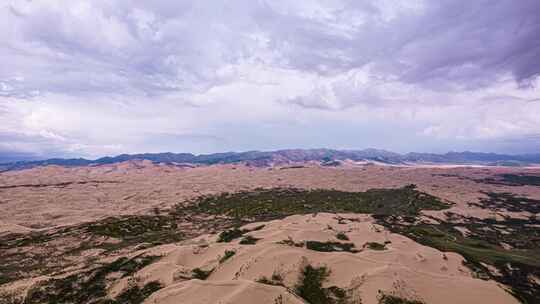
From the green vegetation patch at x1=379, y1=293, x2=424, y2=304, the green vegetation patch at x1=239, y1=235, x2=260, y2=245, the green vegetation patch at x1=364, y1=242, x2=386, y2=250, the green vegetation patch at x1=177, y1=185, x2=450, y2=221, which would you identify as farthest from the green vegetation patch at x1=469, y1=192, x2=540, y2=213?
the green vegetation patch at x1=379, y1=293, x2=424, y2=304

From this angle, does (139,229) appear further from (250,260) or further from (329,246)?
(329,246)

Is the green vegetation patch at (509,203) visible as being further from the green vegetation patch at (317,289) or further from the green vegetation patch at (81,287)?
the green vegetation patch at (81,287)

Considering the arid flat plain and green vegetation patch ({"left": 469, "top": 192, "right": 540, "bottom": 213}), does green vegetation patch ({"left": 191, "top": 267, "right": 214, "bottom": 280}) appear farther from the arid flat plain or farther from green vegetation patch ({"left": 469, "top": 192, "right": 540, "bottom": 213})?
green vegetation patch ({"left": 469, "top": 192, "right": 540, "bottom": 213})

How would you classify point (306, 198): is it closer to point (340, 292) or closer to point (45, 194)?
point (340, 292)

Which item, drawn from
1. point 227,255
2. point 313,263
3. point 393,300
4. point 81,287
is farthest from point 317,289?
point 81,287

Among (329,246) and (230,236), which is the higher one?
(329,246)

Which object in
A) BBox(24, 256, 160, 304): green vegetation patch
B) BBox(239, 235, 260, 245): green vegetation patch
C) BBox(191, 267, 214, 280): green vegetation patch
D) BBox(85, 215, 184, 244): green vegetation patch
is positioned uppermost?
BBox(239, 235, 260, 245): green vegetation patch

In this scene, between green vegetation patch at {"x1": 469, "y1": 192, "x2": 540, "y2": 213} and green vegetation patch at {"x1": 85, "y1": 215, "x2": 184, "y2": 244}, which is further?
green vegetation patch at {"x1": 469, "y1": 192, "x2": 540, "y2": 213}

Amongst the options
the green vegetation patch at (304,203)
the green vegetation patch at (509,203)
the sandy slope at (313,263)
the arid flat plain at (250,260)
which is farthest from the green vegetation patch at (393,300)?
the green vegetation patch at (509,203)

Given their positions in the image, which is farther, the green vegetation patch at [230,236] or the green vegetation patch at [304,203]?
the green vegetation patch at [304,203]

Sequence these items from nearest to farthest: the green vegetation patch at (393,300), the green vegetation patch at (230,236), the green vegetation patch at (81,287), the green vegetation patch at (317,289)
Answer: the green vegetation patch at (393,300), the green vegetation patch at (317,289), the green vegetation patch at (81,287), the green vegetation patch at (230,236)
